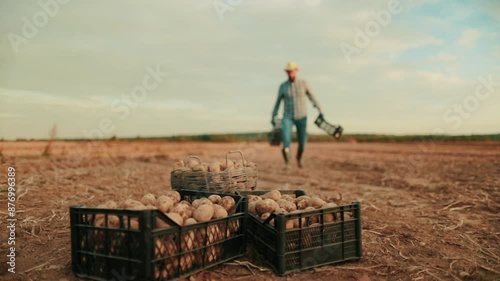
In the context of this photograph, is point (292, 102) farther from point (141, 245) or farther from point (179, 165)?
point (141, 245)

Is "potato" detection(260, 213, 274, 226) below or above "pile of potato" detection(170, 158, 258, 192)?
below

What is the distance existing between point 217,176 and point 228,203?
1253 mm

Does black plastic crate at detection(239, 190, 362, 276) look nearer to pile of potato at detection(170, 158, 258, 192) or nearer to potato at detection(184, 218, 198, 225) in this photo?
potato at detection(184, 218, 198, 225)

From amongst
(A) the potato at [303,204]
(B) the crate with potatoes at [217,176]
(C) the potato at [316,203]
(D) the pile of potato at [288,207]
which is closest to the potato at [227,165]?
(B) the crate with potatoes at [217,176]

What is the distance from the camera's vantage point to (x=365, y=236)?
16.8ft

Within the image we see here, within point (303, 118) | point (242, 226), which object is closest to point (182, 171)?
point (242, 226)

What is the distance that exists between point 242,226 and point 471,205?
4847mm

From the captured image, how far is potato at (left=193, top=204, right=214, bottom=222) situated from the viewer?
3.91 m

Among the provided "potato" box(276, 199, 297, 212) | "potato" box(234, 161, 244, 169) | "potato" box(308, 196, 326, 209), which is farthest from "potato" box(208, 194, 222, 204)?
"potato" box(234, 161, 244, 169)

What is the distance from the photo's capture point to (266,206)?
14.5ft

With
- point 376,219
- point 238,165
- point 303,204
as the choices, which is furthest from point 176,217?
point 376,219

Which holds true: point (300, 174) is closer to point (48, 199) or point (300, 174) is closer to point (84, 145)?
point (48, 199)

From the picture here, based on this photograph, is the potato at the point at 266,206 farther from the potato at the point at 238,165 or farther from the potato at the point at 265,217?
the potato at the point at 238,165

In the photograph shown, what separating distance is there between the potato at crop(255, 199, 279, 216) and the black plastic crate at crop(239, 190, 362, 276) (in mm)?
116
